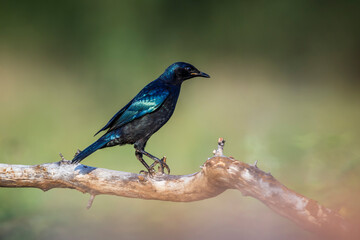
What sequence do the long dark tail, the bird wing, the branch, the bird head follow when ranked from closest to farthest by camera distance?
the branch
the long dark tail
the bird wing
the bird head

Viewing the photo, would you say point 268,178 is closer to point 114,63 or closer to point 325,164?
point 325,164

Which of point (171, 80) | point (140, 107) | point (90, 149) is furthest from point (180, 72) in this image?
point (90, 149)

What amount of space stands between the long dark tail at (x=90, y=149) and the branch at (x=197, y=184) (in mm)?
114

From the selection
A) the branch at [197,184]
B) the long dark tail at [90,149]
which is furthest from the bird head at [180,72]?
the branch at [197,184]

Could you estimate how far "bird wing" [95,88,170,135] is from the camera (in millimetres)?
3109

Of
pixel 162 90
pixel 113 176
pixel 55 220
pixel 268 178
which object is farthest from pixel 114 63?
pixel 268 178

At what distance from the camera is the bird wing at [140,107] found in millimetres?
3109

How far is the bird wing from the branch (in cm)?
37

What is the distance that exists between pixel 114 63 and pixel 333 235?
392cm

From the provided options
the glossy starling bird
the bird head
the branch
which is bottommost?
the branch

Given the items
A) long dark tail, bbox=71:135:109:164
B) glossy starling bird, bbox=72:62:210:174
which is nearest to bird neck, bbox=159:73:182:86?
glossy starling bird, bbox=72:62:210:174

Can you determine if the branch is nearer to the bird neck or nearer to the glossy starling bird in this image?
the glossy starling bird

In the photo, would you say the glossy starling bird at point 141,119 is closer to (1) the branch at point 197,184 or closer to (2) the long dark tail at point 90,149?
(2) the long dark tail at point 90,149

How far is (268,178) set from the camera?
233cm
